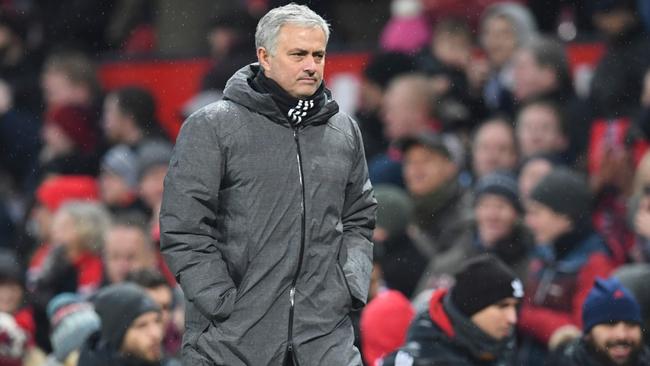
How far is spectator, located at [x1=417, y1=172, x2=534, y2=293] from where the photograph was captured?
10.8 meters

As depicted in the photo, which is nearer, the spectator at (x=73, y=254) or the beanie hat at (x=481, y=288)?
the beanie hat at (x=481, y=288)

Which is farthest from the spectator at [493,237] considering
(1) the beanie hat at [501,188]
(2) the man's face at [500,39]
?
(2) the man's face at [500,39]

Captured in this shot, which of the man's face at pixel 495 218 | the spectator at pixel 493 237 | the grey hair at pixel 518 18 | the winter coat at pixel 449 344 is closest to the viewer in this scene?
the winter coat at pixel 449 344

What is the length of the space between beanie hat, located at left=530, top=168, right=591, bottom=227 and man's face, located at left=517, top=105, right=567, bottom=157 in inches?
39.2

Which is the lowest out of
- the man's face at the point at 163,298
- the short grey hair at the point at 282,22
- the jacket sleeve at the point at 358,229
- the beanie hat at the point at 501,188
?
the man's face at the point at 163,298

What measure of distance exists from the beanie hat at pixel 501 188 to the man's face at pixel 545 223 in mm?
121

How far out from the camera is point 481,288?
9.16 m

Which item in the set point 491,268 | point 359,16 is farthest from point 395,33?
point 491,268

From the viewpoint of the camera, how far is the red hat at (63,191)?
541 inches

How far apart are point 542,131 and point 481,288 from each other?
10.4 ft

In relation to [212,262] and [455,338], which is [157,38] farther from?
[212,262]

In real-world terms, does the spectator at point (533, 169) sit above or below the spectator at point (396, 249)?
above

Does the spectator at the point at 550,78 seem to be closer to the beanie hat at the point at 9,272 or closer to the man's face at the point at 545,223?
the man's face at the point at 545,223

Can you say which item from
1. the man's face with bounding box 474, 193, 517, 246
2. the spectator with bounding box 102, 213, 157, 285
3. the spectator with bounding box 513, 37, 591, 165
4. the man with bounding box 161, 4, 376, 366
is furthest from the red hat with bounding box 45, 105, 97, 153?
the man with bounding box 161, 4, 376, 366
